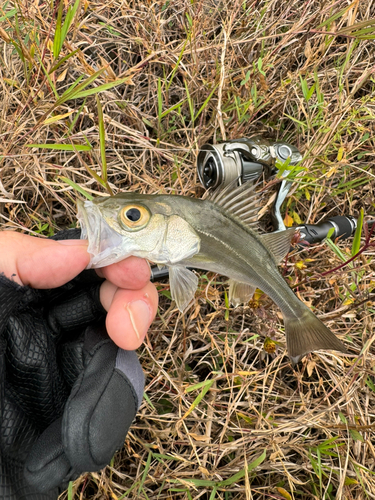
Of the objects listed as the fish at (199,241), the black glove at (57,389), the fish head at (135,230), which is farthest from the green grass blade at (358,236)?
the black glove at (57,389)

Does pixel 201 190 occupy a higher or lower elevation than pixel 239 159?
lower

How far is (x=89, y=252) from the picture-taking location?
190cm

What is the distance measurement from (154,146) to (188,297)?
5.29 ft

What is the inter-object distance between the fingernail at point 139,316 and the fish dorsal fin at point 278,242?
74 centimetres

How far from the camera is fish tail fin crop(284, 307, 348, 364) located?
2.08 metres

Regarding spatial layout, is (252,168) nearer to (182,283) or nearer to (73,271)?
(182,283)

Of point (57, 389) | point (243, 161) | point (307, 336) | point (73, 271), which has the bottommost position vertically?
point (57, 389)

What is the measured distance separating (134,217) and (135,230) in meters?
0.06

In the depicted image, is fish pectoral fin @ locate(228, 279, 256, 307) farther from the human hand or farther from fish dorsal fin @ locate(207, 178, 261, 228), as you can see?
the human hand

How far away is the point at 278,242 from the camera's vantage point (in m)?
2.16

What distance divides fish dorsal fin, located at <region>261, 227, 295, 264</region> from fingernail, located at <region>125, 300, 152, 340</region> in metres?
0.74

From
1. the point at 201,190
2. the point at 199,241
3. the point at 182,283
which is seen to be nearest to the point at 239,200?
the point at 199,241

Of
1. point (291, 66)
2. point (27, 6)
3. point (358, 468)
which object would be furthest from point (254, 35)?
point (358, 468)

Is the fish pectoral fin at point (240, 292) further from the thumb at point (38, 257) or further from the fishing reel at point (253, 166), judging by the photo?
the thumb at point (38, 257)
